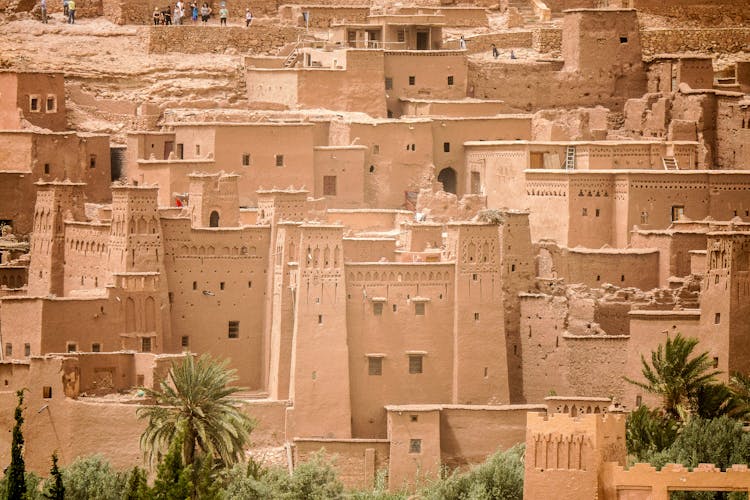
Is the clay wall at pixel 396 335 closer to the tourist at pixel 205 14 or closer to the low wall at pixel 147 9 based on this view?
the low wall at pixel 147 9

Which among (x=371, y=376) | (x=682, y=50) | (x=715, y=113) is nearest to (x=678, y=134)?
(x=715, y=113)

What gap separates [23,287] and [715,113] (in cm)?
1696

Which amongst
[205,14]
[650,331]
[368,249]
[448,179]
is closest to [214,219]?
[368,249]

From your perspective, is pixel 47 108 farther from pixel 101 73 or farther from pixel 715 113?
pixel 715 113

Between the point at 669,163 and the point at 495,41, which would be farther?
the point at 495,41

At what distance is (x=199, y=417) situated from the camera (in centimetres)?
6050

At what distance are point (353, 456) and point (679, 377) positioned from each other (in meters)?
6.64

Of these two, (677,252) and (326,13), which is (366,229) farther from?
(326,13)

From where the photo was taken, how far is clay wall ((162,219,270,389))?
2581 inches

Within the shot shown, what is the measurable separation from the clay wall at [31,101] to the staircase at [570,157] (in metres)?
11.4

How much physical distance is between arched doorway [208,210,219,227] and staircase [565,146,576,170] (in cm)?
833

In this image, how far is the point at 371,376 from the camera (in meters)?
64.8

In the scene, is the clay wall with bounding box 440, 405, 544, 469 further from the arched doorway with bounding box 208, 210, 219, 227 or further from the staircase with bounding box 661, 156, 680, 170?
the staircase with bounding box 661, 156, 680, 170

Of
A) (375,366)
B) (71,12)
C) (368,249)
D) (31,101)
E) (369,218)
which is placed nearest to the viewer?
(375,366)
